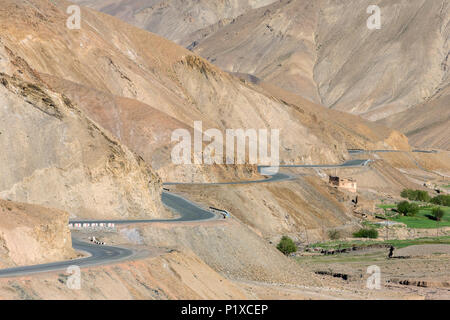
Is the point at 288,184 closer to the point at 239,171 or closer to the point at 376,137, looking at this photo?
the point at 239,171

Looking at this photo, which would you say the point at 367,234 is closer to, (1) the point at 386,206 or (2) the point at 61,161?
(1) the point at 386,206

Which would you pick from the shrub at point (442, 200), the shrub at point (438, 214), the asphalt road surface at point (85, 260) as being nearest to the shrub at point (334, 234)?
the shrub at point (438, 214)

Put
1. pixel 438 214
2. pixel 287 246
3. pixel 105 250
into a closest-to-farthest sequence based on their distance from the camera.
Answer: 1. pixel 105 250
2. pixel 287 246
3. pixel 438 214

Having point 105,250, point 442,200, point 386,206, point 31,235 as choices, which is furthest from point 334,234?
point 31,235

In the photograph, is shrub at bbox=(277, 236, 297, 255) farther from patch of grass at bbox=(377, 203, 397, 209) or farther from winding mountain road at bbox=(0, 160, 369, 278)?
patch of grass at bbox=(377, 203, 397, 209)

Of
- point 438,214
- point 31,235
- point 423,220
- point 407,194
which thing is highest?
point 31,235

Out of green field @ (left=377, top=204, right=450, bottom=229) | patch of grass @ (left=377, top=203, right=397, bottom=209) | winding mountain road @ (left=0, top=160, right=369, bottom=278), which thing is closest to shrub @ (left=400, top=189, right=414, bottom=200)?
patch of grass @ (left=377, top=203, right=397, bottom=209)
